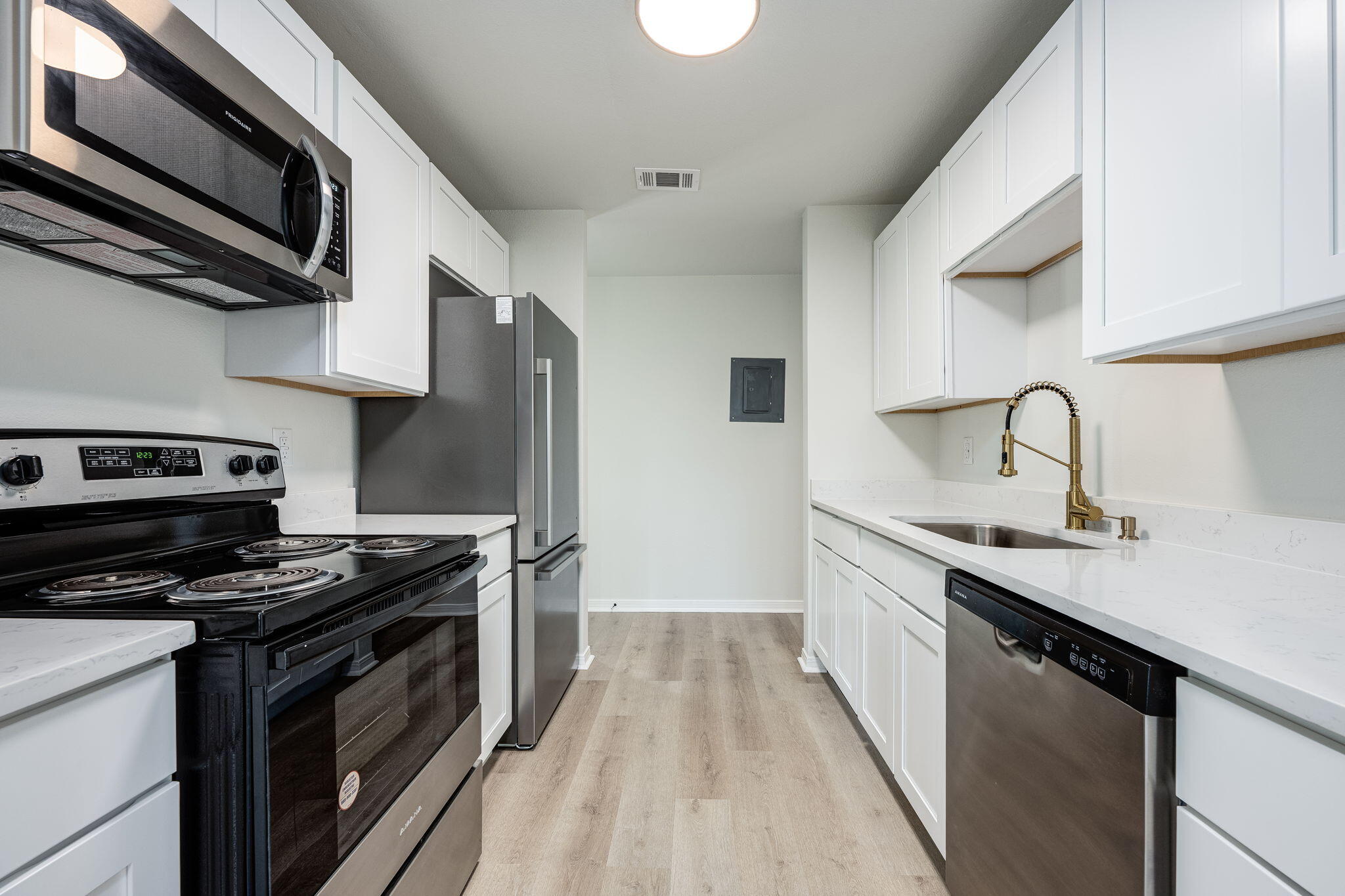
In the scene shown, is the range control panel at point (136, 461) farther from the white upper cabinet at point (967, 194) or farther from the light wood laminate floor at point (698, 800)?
the white upper cabinet at point (967, 194)

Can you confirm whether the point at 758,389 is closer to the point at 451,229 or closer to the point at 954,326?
the point at 954,326

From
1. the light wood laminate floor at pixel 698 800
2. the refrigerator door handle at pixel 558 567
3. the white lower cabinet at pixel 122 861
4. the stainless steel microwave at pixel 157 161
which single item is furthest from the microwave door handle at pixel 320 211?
the light wood laminate floor at pixel 698 800

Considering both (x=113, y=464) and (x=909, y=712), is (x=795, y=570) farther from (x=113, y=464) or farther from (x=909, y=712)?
(x=113, y=464)

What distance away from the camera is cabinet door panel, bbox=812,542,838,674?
2711mm

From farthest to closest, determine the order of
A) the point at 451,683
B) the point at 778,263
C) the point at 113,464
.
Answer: the point at 778,263
the point at 451,683
the point at 113,464

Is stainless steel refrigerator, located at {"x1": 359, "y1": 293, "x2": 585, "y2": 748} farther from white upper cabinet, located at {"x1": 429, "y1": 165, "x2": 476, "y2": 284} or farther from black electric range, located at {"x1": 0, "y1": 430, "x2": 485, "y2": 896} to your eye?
black electric range, located at {"x1": 0, "y1": 430, "x2": 485, "y2": 896}

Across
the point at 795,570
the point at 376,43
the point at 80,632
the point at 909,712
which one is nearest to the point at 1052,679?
the point at 909,712

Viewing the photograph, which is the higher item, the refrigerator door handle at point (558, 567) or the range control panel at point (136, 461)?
the range control panel at point (136, 461)

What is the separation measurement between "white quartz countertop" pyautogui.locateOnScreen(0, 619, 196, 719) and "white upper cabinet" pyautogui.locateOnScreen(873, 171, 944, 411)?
2.28 meters

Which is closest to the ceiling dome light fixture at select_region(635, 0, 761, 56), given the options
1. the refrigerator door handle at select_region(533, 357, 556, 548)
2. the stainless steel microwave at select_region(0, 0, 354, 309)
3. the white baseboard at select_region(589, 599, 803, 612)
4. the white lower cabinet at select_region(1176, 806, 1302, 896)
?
the stainless steel microwave at select_region(0, 0, 354, 309)

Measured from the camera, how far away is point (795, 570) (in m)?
4.32

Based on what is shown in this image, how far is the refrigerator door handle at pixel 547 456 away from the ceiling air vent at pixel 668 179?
107 centimetres

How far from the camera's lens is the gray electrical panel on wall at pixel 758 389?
4309 millimetres

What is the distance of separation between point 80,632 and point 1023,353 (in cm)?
262
